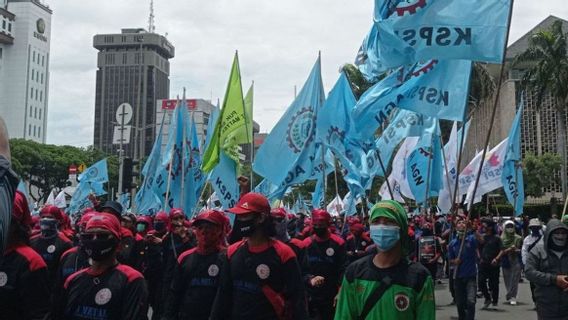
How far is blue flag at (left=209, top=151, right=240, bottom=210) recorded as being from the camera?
521 inches

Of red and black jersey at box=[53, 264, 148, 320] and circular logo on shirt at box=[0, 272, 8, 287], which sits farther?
circular logo on shirt at box=[0, 272, 8, 287]

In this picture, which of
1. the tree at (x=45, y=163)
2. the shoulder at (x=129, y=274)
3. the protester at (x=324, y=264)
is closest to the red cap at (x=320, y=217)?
the protester at (x=324, y=264)

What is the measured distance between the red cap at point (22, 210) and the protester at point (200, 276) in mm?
2045

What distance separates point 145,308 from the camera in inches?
164

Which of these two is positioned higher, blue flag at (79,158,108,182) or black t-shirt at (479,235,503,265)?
blue flag at (79,158,108,182)

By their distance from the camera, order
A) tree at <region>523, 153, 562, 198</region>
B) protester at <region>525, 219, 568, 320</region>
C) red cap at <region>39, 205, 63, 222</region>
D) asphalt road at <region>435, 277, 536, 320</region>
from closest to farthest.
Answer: protester at <region>525, 219, 568, 320</region> < red cap at <region>39, 205, 63, 222</region> < asphalt road at <region>435, 277, 536, 320</region> < tree at <region>523, 153, 562, 198</region>

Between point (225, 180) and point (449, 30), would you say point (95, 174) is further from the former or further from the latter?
point (449, 30)

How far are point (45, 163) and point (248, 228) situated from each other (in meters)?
59.9

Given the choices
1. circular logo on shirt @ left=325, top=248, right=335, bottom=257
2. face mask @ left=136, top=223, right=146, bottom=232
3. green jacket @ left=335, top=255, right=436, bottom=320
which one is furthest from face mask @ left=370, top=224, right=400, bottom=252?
face mask @ left=136, top=223, right=146, bottom=232

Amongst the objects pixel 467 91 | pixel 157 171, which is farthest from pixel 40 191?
pixel 467 91

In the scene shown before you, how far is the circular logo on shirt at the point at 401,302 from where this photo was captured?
12.5 feet

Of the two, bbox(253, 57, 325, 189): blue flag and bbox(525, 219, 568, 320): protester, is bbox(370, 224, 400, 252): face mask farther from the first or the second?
bbox(253, 57, 325, 189): blue flag

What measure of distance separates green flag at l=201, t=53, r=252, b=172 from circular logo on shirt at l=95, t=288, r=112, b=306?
9703 mm

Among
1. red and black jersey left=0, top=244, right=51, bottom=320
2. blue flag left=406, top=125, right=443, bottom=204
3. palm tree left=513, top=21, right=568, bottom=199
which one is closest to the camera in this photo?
red and black jersey left=0, top=244, right=51, bottom=320
